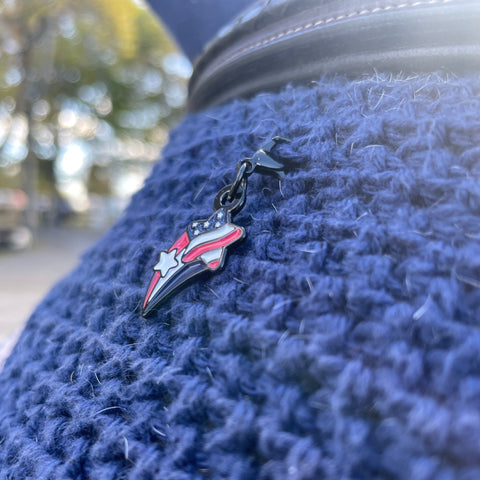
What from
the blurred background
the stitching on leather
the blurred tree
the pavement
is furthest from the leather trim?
the blurred tree

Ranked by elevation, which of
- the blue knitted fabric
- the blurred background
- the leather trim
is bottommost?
the blue knitted fabric

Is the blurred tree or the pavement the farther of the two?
the blurred tree

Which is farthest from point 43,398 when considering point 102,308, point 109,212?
point 109,212

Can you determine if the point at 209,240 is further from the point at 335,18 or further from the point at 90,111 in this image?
the point at 90,111

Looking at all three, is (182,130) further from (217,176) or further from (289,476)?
(289,476)

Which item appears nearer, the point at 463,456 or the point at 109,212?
the point at 463,456

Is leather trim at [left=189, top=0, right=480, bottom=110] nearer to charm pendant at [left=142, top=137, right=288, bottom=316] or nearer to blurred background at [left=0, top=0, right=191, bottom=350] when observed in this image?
charm pendant at [left=142, top=137, right=288, bottom=316]

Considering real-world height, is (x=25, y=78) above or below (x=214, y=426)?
above
